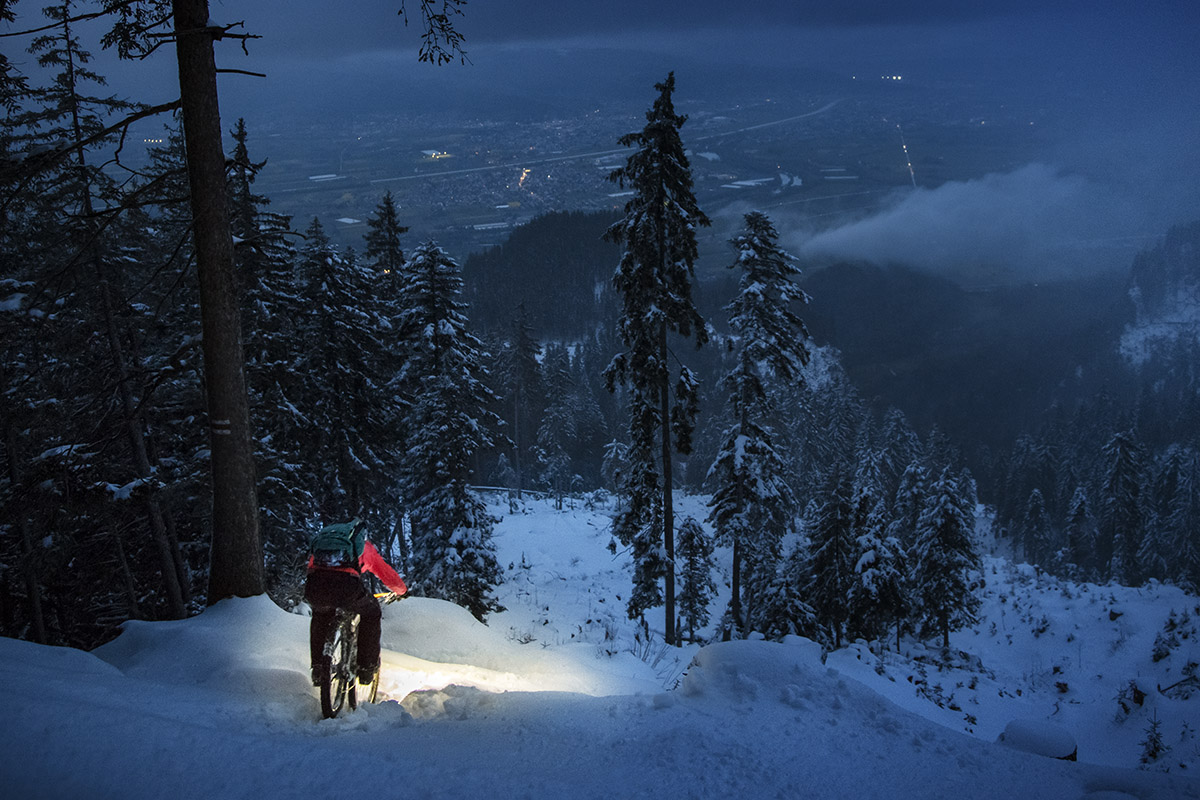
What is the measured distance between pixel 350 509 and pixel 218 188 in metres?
14.9

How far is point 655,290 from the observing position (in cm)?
1440

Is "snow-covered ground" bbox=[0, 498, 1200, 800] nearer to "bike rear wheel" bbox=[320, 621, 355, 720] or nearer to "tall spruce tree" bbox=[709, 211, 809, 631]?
"bike rear wheel" bbox=[320, 621, 355, 720]

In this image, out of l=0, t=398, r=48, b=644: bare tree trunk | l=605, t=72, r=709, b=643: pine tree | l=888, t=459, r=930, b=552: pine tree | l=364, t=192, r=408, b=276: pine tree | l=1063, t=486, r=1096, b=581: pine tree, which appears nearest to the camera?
l=0, t=398, r=48, b=644: bare tree trunk

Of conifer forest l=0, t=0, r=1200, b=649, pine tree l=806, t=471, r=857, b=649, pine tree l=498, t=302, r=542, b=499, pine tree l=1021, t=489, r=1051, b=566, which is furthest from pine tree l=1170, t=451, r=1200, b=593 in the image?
pine tree l=498, t=302, r=542, b=499

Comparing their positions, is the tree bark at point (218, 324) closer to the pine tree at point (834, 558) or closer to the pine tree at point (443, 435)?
the pine tree at point (443, 435)

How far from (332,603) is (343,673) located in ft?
2.10

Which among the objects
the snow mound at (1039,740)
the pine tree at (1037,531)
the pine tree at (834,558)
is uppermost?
the snow mound at (1039,740)

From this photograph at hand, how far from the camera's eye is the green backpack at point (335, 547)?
16.8 ft

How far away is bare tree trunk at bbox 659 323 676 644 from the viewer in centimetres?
1531

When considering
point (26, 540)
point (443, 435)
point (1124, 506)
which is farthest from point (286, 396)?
point (1124, 506)

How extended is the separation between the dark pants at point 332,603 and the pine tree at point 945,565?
2472 cm

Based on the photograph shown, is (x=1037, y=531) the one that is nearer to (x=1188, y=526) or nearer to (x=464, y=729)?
(x=1188, y=526)

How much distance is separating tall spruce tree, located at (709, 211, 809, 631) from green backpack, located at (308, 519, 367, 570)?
44.0 feet

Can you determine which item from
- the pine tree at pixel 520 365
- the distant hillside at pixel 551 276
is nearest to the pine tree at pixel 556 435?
the pine tree at pixel 520 365
